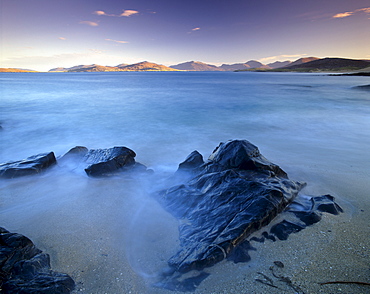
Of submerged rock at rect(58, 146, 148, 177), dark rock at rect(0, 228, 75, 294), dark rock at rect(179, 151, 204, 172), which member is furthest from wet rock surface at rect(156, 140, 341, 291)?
submerged rock at rect(58, 146, 148, 177)

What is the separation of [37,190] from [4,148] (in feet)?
16.5

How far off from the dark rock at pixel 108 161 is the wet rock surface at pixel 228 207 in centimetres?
184

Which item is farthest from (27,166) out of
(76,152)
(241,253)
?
(241,253)

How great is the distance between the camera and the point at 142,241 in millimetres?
3715

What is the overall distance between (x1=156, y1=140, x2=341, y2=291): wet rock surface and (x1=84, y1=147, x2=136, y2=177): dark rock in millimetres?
1842

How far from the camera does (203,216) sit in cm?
392

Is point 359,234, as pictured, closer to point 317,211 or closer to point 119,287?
point 317,211

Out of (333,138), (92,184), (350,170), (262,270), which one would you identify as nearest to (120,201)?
(92,184)

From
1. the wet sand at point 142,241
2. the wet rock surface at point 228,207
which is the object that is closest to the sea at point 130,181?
the wet sand at point 142,241

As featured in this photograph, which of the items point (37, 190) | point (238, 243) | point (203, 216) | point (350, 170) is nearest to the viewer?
point (238, 243)

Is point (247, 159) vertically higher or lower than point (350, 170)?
higher

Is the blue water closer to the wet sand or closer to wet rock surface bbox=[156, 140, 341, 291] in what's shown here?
wet rock surface bbox=[156, 140, 341, 291]

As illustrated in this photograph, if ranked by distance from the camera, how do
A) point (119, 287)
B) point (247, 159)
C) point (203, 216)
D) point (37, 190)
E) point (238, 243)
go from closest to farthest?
point (119, 287)
point (238, 243)
point (203, 216)
point (247, 159)
point (37, 190)

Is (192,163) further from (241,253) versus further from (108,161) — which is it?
(241,253)
